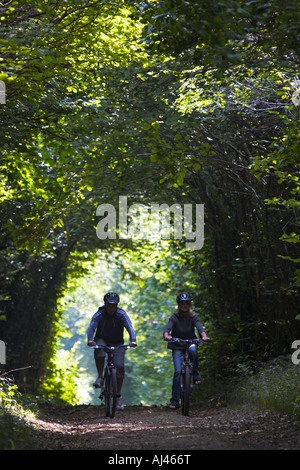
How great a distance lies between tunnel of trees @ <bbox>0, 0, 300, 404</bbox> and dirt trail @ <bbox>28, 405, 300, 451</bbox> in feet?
7.48

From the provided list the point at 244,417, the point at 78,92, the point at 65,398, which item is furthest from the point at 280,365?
the point at 65,398

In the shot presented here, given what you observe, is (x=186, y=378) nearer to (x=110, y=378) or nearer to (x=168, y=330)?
(x=168, y=330)

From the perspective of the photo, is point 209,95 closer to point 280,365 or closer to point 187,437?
point 280,365

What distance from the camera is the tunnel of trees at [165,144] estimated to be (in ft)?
26.2

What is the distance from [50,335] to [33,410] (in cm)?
857

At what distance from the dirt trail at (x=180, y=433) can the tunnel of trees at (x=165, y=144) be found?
228 cm

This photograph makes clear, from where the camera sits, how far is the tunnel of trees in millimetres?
7996

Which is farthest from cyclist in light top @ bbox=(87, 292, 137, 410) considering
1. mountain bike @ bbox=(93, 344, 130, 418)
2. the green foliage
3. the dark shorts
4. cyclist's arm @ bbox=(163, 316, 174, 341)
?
the green foliage

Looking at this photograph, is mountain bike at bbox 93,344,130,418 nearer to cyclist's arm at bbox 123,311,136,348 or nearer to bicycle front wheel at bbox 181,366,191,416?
cyclist's arm at bbox 123,311,136,348

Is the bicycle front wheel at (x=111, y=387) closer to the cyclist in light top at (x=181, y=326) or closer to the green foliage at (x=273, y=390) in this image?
the cyclist in light top at (x=181, y=326)

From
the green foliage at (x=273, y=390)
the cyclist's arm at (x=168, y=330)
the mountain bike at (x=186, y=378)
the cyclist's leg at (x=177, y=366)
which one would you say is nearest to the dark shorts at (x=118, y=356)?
the cyclist's arm at (x=168, y=330)

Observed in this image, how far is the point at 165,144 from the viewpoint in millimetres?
9906

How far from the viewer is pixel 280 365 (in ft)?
39.2

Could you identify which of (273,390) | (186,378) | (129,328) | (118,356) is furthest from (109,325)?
(273,390)
